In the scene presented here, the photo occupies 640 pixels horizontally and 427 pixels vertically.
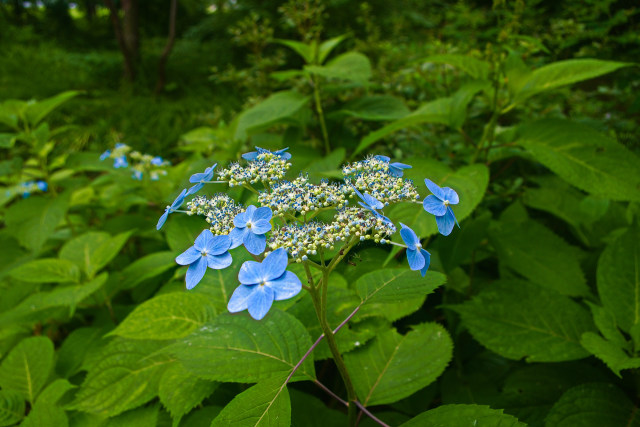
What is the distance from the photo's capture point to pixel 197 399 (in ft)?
3.45

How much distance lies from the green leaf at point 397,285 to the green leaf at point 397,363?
35 centimetres

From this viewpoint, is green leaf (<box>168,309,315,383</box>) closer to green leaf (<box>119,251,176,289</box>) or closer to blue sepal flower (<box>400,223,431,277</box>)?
blue sepal flower (<box>400,223,431,277</box>)

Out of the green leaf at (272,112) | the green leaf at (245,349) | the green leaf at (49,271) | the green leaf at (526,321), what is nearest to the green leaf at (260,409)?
the green leaf at (245,349)

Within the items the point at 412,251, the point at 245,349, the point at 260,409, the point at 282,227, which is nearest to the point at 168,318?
the point at 245,349

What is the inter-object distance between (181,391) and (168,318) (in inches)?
9.0

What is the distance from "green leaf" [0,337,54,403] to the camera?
4.57 feet

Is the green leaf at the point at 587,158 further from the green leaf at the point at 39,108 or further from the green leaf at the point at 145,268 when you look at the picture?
the green leaf at the point at 39,108

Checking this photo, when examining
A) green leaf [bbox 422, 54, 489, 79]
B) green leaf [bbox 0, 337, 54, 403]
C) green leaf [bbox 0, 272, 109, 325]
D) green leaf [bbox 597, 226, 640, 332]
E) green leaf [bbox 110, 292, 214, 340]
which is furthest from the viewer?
green leaf [bbox 422, 54, 489, 79]

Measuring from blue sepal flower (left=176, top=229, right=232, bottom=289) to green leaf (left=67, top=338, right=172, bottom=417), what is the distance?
1.99 ft

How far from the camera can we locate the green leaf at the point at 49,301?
59.4 inches

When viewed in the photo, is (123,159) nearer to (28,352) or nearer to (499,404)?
(28,352)

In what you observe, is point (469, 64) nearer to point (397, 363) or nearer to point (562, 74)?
point (562, 74)

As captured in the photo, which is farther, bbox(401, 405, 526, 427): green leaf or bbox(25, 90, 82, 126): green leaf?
bbox(25, 90, 82, 126): green leaf

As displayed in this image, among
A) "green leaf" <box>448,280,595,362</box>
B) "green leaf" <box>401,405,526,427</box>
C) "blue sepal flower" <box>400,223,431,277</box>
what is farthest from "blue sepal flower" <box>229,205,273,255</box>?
"green leaf" <box>448,280,595,362</box>
